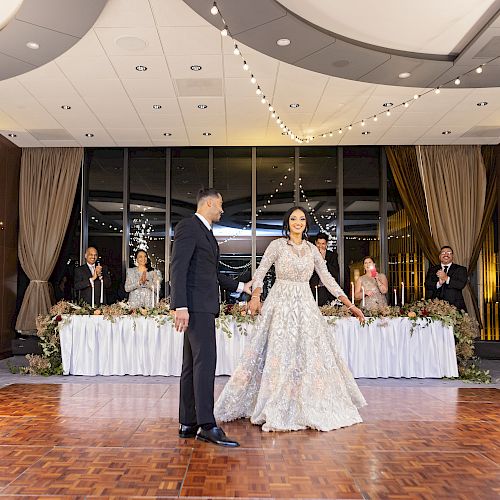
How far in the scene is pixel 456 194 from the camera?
9758 mm

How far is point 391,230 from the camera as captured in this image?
10172 millimetres

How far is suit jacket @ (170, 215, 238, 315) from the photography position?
3662 millimetres

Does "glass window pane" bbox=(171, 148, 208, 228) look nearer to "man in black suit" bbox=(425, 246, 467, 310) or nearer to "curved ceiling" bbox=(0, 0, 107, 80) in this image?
"curved ceiling" bbox=(0, 0, 107, 80)

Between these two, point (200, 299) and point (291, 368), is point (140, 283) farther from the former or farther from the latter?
point (200, 299)

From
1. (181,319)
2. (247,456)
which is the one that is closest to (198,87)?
(181,319)

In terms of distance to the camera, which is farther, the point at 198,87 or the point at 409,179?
the point at 409,179

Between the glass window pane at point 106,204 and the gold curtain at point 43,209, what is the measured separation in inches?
16.6

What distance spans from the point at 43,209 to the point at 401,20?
6973 millimetres

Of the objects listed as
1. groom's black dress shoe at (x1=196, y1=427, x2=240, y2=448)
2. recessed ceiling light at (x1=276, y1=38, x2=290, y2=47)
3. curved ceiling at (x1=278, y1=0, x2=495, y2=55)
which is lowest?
groom's black dress shoe at (x1=196, y1=427, x2=240, y2=448)

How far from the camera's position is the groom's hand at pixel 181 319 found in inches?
139

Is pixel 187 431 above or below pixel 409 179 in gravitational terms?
below

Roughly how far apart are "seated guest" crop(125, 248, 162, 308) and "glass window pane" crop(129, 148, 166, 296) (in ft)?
6.49

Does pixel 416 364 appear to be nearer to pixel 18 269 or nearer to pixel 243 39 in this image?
pixel 243 39

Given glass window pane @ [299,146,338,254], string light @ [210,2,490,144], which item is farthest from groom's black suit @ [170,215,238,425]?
glass window pane @ [299,146,338,254]
